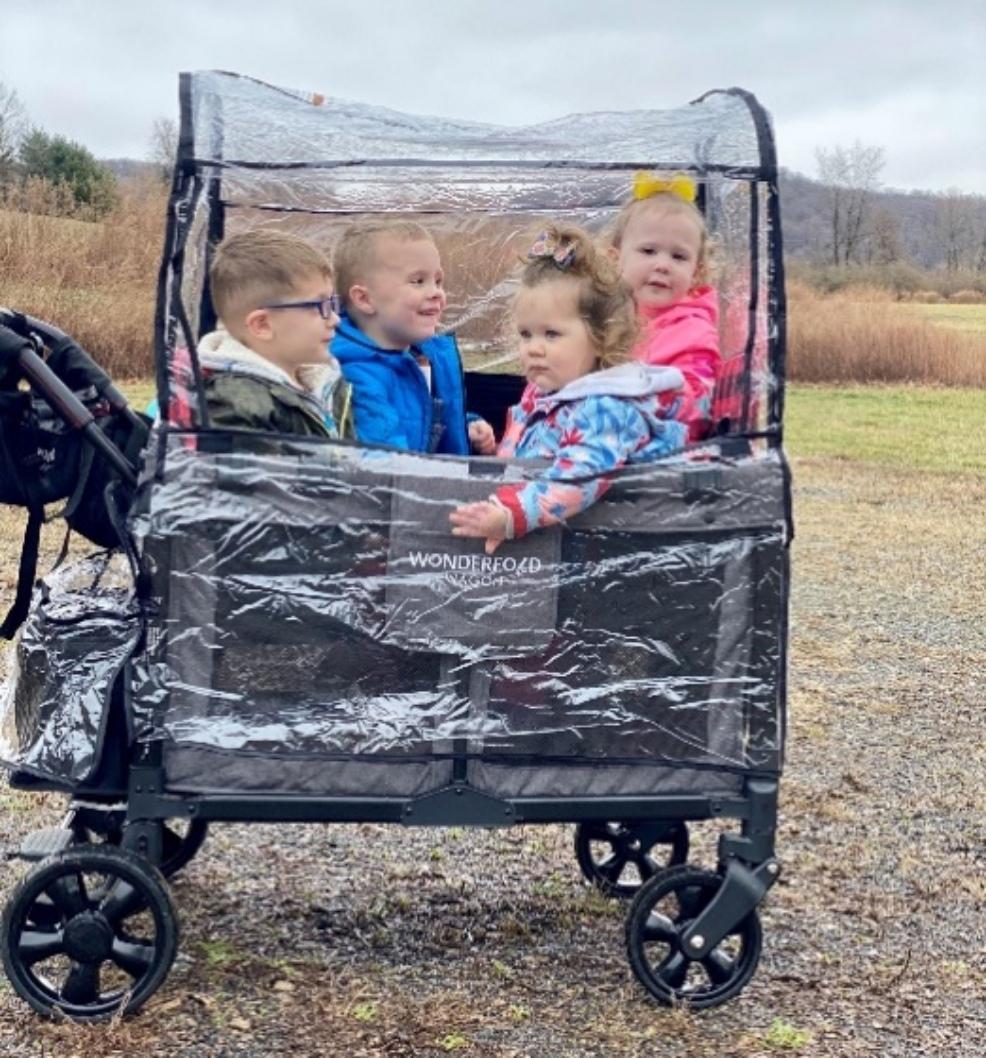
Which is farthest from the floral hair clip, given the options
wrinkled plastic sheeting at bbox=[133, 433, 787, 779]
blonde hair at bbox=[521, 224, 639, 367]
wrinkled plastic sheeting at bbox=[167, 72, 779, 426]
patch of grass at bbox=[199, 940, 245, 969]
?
patch of grass at bbox=[199, 940, 245, 969]

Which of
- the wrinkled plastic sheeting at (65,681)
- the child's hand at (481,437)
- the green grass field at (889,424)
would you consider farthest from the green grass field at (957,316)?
the wrinkled plastic sheeting at (65,681)

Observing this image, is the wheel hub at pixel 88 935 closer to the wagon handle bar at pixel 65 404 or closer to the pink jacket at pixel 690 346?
the wagon handle bar at pixel 65 404

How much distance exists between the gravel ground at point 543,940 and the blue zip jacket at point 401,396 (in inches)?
46.1

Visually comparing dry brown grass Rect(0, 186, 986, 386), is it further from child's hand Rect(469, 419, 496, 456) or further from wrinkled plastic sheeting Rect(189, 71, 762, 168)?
wrinkled plastic sheeting Rect(189, 71, 762, 168)

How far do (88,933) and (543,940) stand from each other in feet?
3.72

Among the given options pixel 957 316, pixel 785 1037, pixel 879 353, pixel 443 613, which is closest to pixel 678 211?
pixel 443 613

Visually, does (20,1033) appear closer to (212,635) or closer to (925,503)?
(212,635)

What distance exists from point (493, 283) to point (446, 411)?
0.97m

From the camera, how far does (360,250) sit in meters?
3.64

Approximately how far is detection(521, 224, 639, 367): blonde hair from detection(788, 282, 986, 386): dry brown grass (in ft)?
82.7

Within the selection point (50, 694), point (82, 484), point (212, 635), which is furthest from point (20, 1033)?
point (82, 484)

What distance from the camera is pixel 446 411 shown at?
380 centimetres

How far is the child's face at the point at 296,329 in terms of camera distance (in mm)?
3236

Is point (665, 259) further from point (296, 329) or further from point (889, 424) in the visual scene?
point (889, 424)
